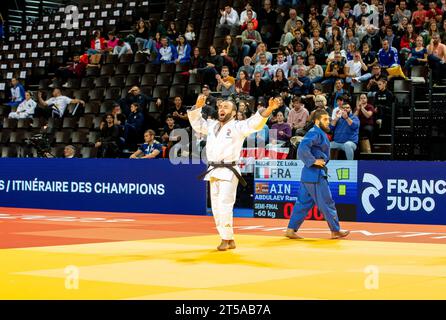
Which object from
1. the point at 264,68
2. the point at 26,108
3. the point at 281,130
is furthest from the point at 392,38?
the point at 26,108

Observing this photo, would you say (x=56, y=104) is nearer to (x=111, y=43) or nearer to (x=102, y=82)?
(x=102, y=82)

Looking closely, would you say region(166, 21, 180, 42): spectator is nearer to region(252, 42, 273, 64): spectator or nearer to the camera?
region(252, 42, 273, 64): spectator

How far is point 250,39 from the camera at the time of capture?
78.0 feet

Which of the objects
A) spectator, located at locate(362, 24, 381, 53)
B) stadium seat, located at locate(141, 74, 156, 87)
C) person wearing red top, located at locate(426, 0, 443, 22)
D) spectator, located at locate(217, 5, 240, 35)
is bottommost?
stadium seat, located at locate(141, 74, 156, 87)

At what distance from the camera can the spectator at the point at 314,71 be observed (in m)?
21.2

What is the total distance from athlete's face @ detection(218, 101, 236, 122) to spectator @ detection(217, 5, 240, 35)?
42.6 feet

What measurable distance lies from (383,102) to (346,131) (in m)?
1.44

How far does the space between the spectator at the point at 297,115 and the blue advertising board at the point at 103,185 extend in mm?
2447

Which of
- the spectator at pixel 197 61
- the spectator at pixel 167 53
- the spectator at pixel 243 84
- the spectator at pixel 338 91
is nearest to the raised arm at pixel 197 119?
the spectator at pixel 338 91

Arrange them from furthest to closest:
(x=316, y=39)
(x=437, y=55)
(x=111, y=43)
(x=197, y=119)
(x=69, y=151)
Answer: (x=111, y=43), (x=69, y=151), (x=316, y=39), (x=437, y=55), (x=197, y=119)

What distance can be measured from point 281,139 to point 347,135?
1.57 meters

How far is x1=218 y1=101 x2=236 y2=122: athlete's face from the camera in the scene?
39.7ft

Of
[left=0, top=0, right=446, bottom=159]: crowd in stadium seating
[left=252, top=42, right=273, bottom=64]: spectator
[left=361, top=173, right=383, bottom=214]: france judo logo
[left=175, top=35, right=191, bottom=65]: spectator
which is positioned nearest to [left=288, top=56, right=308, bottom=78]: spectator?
[left=0, top=0, right=446, bottom=159]: crowd in stadium seating
